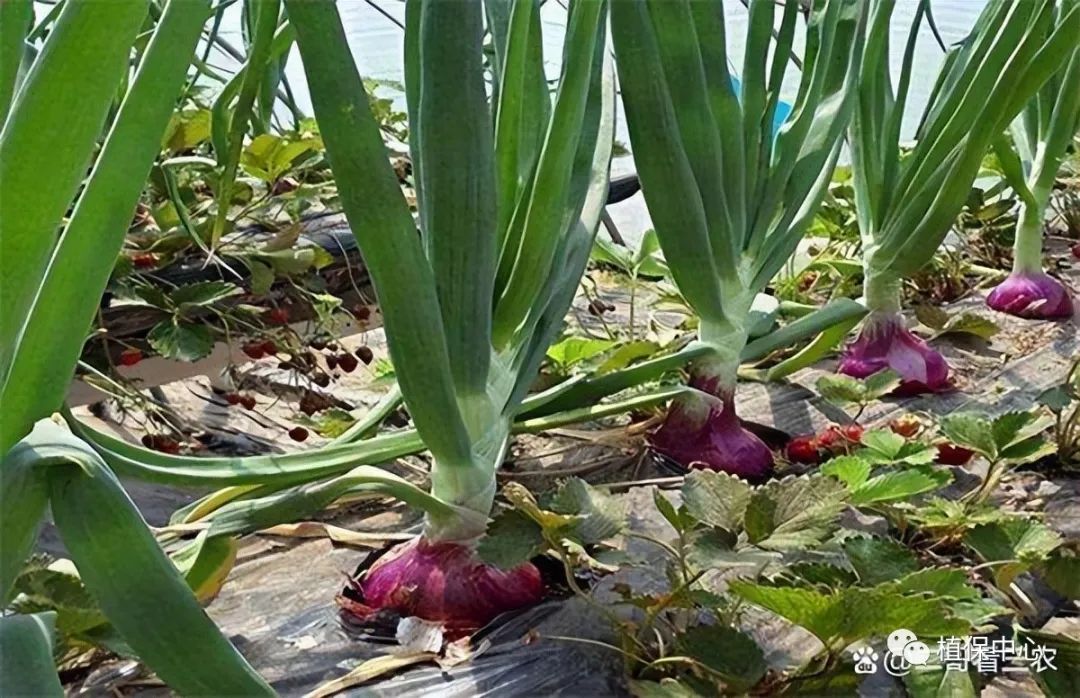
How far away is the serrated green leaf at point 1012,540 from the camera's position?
0.65m

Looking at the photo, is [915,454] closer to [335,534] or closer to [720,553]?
[720,553]

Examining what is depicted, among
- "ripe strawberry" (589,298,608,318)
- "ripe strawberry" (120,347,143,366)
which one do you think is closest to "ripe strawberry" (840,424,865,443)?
"ripe strawberry" (589,298,608,318)

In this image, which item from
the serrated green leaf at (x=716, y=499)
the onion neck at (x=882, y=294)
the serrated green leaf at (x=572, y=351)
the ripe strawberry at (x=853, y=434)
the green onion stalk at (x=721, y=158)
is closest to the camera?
the serrated green leaf at (x=716, y=499)

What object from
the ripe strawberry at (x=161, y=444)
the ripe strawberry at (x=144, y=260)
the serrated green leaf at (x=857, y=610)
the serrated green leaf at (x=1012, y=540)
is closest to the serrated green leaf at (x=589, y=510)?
the serrated green leaf at (x=857, y=610)

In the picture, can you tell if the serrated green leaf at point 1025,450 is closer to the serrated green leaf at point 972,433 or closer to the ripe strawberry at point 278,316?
the serrated green leaf at point 972,433

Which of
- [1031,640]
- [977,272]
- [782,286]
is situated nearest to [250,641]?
[1031,640]

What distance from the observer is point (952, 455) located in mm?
917

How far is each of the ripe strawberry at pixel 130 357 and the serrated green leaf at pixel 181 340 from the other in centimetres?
7

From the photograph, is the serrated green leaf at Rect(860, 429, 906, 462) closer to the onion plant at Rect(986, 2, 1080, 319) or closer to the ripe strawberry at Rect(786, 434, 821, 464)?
the ripe strawberry at Rect(786, 434, 821, 464)

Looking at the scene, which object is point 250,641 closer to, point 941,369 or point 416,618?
point 416,618

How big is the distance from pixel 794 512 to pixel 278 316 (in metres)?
0.76

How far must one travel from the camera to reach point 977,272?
→ 1597mm

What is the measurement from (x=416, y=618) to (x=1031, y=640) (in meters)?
0.36

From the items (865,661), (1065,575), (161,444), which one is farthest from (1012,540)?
(161,444)
